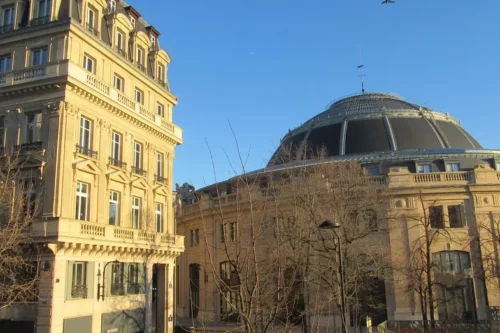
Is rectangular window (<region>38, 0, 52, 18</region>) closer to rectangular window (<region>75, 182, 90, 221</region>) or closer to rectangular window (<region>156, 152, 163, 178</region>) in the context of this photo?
rectangular window (<region>75, 182, 90, 221</region>)

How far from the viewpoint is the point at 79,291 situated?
26.7m

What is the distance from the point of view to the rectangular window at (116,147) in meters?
31.6

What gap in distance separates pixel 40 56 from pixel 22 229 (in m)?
10.9

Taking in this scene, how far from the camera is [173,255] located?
121ft

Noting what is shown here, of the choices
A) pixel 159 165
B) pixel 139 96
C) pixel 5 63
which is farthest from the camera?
pixel 159 165

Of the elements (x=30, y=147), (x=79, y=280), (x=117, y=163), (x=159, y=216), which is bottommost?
(x=79, y=280)

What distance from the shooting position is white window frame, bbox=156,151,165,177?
37.4 m

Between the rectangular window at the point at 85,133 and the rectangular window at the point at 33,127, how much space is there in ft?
7.82

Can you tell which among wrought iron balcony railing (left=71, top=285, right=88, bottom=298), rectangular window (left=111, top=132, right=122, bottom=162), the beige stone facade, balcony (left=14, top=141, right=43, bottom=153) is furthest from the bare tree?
the beige stone facade

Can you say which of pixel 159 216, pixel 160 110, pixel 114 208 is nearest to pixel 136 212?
pixel 114 208

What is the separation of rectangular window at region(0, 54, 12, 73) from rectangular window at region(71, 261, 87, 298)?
1333 cm

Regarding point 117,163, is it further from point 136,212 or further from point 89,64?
point 89,64

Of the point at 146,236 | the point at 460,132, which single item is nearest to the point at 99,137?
the point at 146,236

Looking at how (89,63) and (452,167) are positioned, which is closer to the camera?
(89,63)
